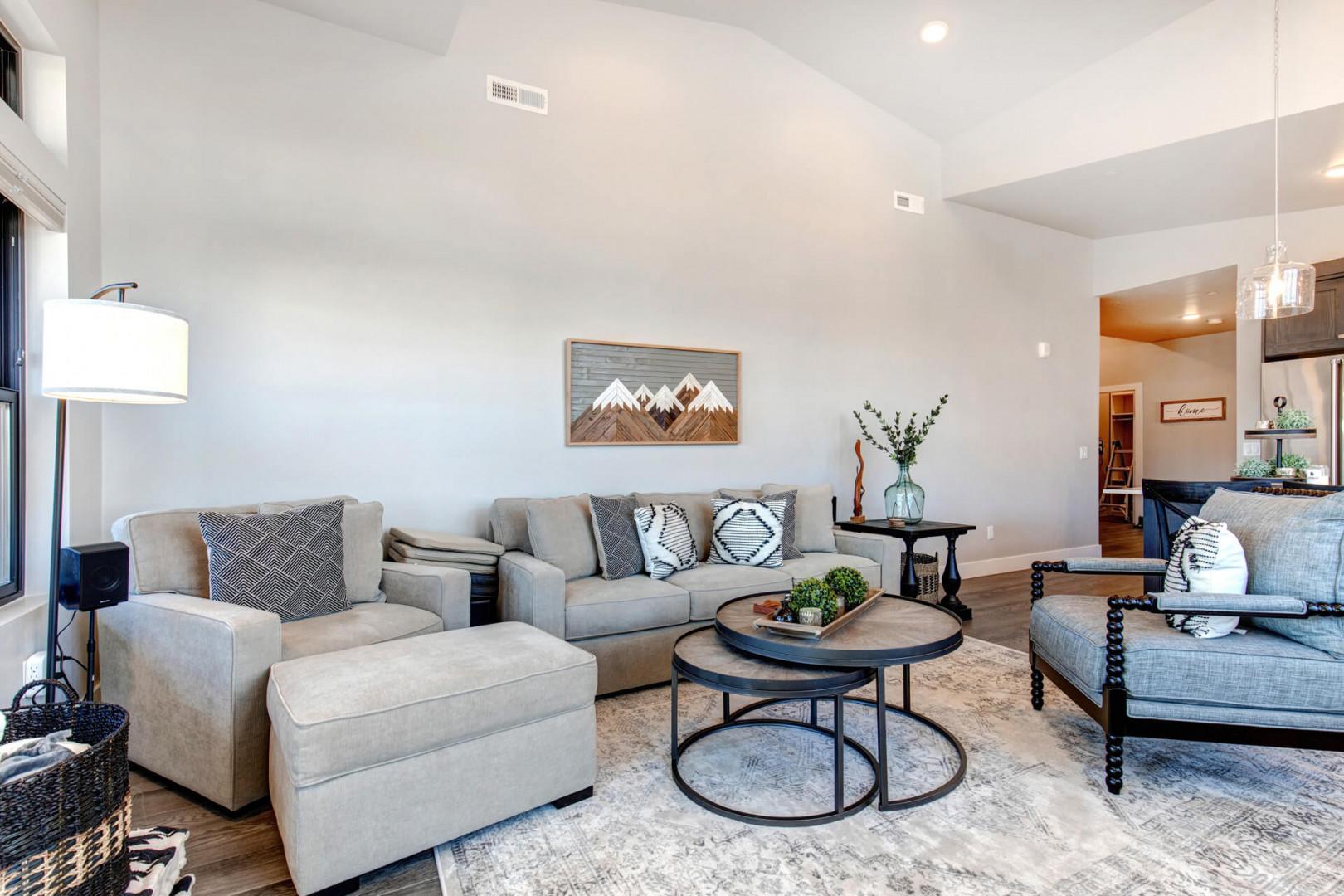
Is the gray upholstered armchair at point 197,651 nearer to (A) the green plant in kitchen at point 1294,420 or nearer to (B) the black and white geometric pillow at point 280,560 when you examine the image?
(B) the black and white geometric pillow at point 280,560

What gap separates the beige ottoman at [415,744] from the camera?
66.2 inches

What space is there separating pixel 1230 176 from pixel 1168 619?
4.10 meters

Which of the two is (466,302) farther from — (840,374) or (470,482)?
(840,374)

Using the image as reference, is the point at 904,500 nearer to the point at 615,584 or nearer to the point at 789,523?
the point at 789,523

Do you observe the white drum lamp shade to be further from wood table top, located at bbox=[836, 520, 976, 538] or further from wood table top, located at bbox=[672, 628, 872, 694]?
wood table top, located at bbox=[836, 520, 976, 538]

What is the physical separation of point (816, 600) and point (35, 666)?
2.74 meters

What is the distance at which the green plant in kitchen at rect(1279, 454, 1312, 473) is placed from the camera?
4.85m

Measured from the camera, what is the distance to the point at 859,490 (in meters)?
4.96

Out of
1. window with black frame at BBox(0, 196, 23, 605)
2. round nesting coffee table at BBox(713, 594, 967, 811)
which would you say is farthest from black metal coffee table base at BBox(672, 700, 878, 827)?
window with black frame at BBox(0, 196, 23, 605)

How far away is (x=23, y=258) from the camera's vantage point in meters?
2.45

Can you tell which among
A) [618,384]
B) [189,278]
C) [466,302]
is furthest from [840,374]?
[189,278]

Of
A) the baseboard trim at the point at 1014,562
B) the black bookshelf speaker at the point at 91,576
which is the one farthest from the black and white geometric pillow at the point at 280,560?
the baseboard trim at the point at 1014,562

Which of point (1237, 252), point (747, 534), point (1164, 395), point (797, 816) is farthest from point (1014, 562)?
point (1164, 395)

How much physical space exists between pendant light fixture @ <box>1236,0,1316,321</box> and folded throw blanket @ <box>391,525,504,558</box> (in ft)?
14.7
